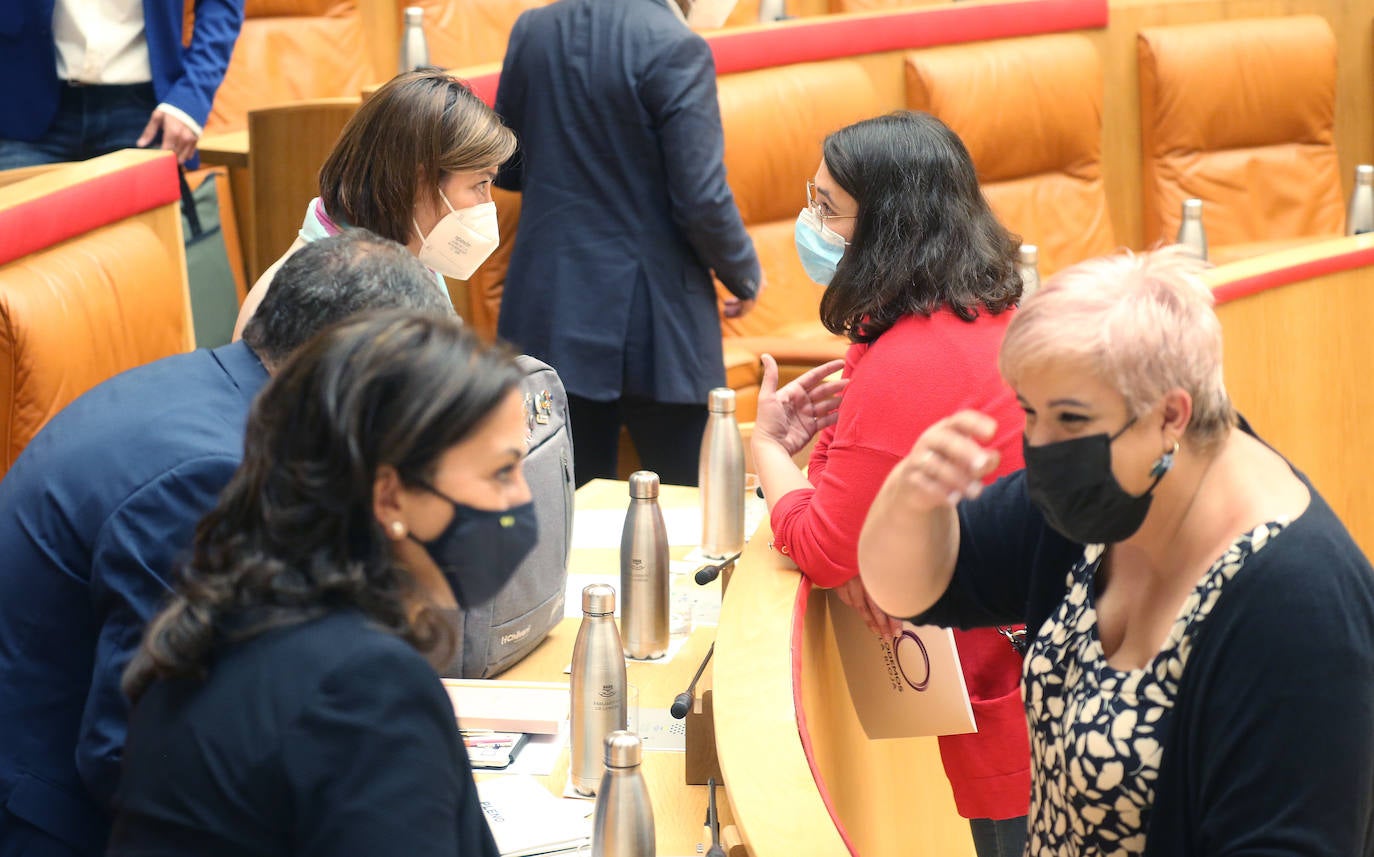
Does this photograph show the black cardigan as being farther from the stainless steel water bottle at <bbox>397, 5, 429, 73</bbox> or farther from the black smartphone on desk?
the stainless steel water bottle at <bbox>397, 5, 429, 73</bbox>

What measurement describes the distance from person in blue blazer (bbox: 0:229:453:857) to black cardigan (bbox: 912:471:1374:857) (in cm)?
83

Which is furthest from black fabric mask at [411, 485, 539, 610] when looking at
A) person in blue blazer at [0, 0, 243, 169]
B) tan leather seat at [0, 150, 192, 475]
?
person in blue blazer at [0, 0, 243, 169]

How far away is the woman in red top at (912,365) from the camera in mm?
1973

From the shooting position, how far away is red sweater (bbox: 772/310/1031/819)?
6.43 feet

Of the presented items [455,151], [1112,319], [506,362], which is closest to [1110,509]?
[1112,319]

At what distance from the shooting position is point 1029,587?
1.68 metres

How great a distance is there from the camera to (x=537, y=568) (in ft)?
6.83

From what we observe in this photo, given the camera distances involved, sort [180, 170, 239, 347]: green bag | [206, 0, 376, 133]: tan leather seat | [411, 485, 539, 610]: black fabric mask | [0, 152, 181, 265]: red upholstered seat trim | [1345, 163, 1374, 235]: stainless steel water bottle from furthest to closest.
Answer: [206, 0, 376, 133]: tan leather seat → [1345, 163, 1374, 235]: stainless steel water bottle → [180, 170, 239, 347]: green bag → [0, 152, 181, 265]: red upholstered seat trim → [411, 485, 539, 610]: black fabric mask

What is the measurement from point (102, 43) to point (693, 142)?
1.44m

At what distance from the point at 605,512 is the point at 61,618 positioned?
52.6 inches

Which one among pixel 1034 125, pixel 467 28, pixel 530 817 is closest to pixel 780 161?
pixel 1034 125

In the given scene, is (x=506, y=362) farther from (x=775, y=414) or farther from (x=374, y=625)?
(x=775, y=414)

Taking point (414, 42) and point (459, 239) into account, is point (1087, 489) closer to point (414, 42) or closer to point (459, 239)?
point (459, 239)

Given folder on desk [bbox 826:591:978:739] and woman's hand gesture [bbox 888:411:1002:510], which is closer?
woman's hand gesture [bbox 888:411:1002:510]
